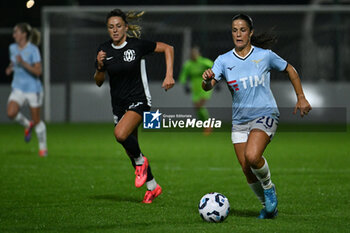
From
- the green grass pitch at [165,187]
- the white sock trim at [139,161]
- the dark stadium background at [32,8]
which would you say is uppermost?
the dark stadium background at [32,8]

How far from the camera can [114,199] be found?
8.02m

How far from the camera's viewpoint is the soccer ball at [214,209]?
6.42 metres

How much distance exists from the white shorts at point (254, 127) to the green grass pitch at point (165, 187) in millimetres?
779

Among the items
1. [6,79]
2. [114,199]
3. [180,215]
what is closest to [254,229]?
[180,215]

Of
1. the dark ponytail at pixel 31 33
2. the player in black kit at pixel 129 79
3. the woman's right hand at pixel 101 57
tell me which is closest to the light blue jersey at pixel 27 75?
the dark ponytail at pixel 31 33

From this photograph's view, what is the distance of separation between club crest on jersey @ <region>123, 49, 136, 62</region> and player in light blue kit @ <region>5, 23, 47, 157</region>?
16.7 ft

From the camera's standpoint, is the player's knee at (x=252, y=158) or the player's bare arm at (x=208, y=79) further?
the player's bare arm at (x=208, y=79)

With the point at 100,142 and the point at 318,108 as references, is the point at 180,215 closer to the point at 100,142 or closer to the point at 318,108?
the point at 100,142

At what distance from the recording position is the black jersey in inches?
310

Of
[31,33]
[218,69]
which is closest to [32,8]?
[31,33]

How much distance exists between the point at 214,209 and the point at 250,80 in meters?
1.29

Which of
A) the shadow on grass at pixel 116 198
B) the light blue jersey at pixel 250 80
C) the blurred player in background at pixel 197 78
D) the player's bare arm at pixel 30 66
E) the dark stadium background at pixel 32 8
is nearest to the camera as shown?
the light blue jersey at pixel 250 80

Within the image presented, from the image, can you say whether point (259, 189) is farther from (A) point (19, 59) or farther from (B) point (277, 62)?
(A) point (19, 59)

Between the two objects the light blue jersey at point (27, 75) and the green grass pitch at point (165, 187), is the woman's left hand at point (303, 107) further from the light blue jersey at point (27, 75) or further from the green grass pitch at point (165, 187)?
the light blue jersey at point (27, 75)
